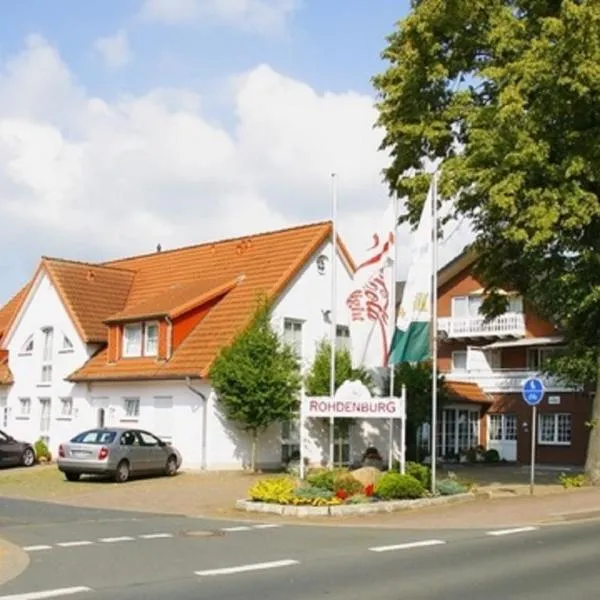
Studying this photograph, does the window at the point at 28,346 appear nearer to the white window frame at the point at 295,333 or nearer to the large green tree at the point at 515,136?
the white window frame at the point at 295,333

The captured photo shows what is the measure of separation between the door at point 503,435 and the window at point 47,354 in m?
20.9

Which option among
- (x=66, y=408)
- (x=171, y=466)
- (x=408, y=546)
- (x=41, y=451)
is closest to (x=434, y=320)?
(x=408, y=546)

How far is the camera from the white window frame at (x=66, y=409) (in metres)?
38.8

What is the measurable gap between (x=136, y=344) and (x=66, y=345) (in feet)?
16.1

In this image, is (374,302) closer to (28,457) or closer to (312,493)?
(312,493)

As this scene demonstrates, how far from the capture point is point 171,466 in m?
31.5

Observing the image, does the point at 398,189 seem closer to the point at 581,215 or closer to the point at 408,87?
the point at 408,87

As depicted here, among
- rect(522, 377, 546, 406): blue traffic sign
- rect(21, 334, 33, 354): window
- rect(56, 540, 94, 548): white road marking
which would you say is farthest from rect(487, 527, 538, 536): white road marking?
rect(21, 334, 33, 354): window

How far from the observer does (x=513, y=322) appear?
1882 inches

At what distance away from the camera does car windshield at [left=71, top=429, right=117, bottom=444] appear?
95.3ft

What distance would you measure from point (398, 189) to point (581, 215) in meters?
5.38

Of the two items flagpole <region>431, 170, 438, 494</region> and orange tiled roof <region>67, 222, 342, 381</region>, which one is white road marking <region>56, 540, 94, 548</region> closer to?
flagpole <region>431, 170, 438, 494</region>

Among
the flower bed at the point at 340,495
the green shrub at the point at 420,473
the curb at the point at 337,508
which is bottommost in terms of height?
the curb at the point at 337,508

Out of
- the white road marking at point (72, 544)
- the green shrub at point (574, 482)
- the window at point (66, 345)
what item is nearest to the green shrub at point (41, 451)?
the window at point (66, 345)
